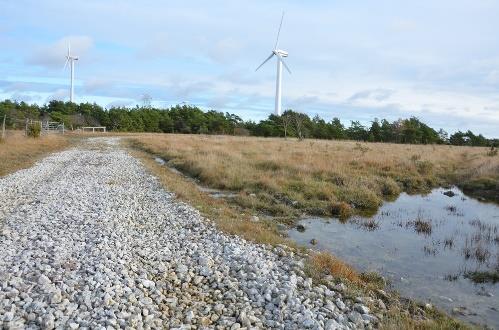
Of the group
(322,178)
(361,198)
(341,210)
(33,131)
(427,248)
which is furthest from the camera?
(33,131)

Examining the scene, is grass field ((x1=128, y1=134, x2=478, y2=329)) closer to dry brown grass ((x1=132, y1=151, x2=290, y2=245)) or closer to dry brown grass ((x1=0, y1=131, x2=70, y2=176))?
dry brown grass ((x1=132, y1=151, x2=290, y2=245))

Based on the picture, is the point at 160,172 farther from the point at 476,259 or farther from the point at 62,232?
the point at 476,259

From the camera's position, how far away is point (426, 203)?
23.2 meters

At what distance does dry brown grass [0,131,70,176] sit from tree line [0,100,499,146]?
44.1 metres

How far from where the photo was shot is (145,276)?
937cm

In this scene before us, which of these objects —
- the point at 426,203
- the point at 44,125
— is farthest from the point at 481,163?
the point at 44,125

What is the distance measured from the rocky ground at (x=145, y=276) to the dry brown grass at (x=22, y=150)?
13195 millimetres

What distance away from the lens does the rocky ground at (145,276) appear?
766cm

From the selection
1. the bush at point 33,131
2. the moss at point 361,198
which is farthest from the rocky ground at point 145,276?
the bush at point 33,131

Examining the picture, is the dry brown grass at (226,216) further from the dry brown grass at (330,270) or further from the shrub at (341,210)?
the shrub at (341,210)

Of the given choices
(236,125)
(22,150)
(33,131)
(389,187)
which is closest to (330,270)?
(389,187)

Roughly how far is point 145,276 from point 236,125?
313 feet

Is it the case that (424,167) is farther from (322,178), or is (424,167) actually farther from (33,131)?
(33,131)

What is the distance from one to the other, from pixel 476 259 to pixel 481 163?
24.5 meters
